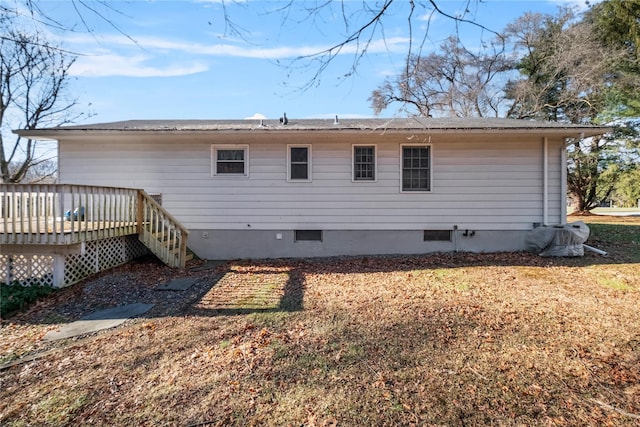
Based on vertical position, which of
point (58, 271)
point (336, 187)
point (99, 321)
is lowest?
point (99, 321)

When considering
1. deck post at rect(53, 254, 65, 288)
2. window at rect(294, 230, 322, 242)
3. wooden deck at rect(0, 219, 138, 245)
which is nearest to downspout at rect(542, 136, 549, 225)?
window at rect(294, 230, 322, 242)

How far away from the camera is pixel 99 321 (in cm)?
415

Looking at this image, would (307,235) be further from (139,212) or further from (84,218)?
(84,218)

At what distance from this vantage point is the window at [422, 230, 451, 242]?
8.24 meters

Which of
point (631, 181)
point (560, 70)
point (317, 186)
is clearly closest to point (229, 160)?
point (317, 186)

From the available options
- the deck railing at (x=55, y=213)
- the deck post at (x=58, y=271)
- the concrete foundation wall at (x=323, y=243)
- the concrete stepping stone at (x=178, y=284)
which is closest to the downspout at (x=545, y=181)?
the concrete foundation wall at (x=323, y=243)

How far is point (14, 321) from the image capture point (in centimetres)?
420

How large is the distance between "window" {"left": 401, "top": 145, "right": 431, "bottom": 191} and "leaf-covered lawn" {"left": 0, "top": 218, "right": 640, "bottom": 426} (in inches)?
142

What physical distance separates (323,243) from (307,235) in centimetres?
→ 47

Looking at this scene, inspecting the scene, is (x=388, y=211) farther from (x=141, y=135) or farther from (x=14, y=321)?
(x=14, y=321)

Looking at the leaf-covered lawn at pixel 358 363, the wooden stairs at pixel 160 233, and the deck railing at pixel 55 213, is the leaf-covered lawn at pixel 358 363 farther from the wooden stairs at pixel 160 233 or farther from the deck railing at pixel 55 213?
the wooden stairs at pixel 160 233

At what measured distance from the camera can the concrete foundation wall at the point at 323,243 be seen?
8.17 m

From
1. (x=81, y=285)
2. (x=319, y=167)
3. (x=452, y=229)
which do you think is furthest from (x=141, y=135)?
(x=452, y=229)

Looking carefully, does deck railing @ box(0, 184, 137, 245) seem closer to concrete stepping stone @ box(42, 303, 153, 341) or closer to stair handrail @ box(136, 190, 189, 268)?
stair handrail @ box(136, 190, 189, 268)
